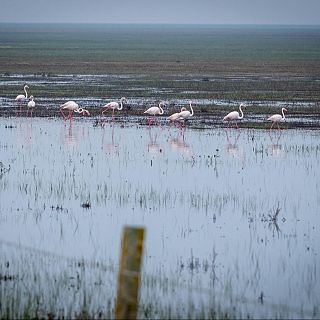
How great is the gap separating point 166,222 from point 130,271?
7.66 metres

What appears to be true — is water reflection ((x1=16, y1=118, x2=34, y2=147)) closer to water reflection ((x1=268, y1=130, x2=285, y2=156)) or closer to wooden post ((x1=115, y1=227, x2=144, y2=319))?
water reflection ((x1=268, y1=130, x2=285, y2=156))

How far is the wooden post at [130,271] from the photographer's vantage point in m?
7.34

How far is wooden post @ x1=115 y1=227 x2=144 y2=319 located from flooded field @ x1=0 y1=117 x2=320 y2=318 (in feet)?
7.17

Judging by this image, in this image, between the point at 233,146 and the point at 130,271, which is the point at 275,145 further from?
the point at 130,271

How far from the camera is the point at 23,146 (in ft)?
79.0

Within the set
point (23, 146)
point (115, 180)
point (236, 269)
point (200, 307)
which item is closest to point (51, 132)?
point (23, 146)

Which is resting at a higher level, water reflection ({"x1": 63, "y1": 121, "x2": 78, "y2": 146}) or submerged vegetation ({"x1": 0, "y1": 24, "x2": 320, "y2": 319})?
submerged vegetation ({"x1": 0, "y1": 24, "x2": 320, "y2": 319})

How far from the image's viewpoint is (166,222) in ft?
49.8

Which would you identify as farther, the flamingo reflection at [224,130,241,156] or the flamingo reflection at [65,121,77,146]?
the flamingo reflection at [65,121,77,146]

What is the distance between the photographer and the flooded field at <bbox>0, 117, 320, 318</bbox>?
1080 centimetres

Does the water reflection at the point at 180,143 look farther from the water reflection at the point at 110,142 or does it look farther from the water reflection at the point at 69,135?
the water reflection at the point at 69,135

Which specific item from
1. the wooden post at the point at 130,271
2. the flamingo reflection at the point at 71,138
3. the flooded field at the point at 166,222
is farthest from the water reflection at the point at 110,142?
the wooden post at the point at 130,271

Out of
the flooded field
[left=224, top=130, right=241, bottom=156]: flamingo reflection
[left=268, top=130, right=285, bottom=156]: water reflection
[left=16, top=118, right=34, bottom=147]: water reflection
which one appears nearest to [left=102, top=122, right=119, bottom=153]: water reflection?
the flooded field

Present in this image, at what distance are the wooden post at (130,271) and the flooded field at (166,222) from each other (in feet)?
7.17
